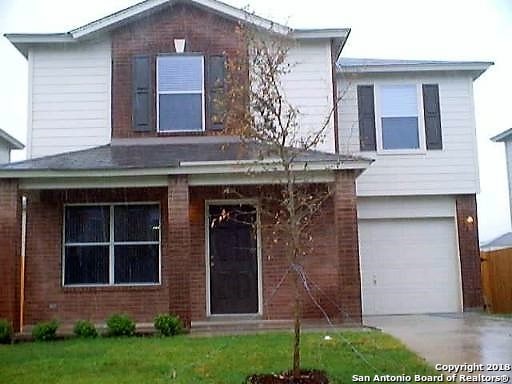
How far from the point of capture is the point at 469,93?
16875 mm

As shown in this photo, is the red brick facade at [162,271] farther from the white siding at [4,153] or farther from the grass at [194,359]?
the white siding at [4,153]

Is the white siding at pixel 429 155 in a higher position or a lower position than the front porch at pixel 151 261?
higher

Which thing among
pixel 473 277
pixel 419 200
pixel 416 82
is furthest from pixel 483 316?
pixel 416 82

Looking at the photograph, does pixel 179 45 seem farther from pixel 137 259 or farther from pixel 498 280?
pixel 498 280

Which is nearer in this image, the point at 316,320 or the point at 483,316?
the point at 316,320

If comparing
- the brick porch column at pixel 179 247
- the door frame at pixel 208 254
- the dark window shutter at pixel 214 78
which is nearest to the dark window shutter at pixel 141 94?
the dark window shutter at pixel 214 78

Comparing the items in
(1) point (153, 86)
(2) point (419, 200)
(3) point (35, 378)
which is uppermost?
(1) point (153, 86)

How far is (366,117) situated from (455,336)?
7.16 meters

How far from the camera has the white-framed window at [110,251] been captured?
1439cm

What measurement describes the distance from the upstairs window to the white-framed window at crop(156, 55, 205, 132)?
14.9ft

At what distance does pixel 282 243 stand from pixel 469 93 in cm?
613

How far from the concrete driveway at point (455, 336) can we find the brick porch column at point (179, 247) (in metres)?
3.52

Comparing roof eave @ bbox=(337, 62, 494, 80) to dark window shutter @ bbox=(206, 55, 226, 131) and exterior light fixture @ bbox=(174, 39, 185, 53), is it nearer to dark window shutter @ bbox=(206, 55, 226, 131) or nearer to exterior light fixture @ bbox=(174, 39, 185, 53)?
dark window shutter @ bbox=(206, 55, 226, 131)

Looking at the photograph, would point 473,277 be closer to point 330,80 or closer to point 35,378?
point 330,80
